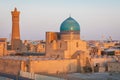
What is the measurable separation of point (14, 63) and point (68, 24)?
6154 millimetres

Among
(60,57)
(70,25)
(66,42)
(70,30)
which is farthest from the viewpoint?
(70,25)

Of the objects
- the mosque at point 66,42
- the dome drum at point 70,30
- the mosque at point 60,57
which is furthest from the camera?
the dome drum at point 70,30

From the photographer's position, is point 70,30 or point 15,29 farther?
point 15,29

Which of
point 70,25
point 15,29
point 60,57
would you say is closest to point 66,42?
point 60,57

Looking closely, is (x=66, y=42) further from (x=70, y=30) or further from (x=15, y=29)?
(x=15, y=29)

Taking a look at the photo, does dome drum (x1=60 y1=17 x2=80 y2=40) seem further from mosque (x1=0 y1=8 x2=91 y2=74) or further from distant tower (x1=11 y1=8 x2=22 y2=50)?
distant tower (x1=11 y1=8 x2=22 y2=50)

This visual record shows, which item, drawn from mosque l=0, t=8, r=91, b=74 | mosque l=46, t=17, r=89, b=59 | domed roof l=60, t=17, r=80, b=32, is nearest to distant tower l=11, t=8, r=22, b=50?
mosque l=0, t=8, r=91, b=74

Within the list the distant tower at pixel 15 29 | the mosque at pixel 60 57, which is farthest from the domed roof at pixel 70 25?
the distant tower at pixel 15 29

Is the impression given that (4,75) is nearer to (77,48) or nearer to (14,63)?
(14,63)

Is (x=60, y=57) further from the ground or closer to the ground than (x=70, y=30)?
closer to the ground

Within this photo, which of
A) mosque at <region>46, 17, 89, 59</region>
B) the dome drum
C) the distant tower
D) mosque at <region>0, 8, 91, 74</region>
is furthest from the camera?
the distant tower

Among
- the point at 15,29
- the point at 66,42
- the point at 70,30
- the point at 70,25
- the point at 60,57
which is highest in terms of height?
the point at 15,29

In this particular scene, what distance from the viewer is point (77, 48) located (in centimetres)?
2634

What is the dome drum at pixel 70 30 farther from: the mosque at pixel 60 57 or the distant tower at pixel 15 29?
the distant tower at pixel 15 29
